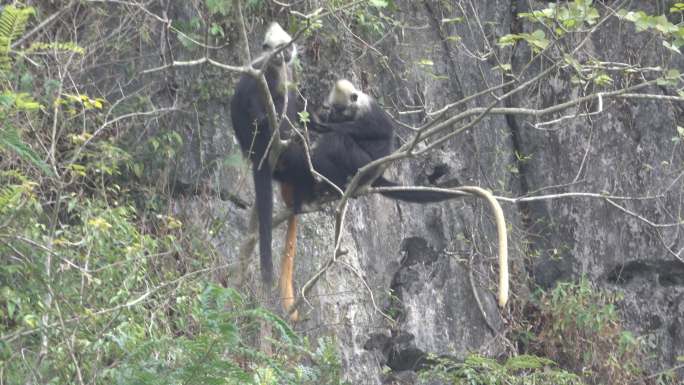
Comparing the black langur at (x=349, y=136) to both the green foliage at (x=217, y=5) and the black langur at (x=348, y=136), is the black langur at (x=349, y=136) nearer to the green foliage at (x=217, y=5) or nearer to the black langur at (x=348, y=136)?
the black langur at (x=348, y=136)

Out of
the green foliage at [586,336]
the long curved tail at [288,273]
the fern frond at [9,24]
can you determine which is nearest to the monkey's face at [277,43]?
the long curved tail at [288,273]

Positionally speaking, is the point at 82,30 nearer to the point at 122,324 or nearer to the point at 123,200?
the point at 123,200

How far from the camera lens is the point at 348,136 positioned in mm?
6406

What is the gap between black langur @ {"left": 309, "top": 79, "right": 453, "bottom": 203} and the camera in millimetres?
6301

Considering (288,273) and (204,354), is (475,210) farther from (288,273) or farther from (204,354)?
(204,354)

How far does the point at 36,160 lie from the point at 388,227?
4.47 meters

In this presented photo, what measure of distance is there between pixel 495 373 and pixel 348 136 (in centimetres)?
175

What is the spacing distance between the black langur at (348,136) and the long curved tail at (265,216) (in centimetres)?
51

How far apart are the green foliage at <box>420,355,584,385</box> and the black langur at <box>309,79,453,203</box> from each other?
1.29m

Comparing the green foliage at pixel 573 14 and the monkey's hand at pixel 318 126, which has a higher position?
the green foliage at pixel 573 14

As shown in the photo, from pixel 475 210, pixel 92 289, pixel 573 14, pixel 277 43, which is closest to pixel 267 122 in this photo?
pixel 277 43

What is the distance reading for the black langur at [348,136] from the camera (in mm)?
6301

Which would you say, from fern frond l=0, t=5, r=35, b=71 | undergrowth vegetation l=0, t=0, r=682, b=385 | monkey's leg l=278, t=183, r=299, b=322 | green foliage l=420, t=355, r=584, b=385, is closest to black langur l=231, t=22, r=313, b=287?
monkey's leg l=278, t=183, r=299, b=322

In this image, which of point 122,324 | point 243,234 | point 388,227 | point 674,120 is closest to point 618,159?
point 674,120
